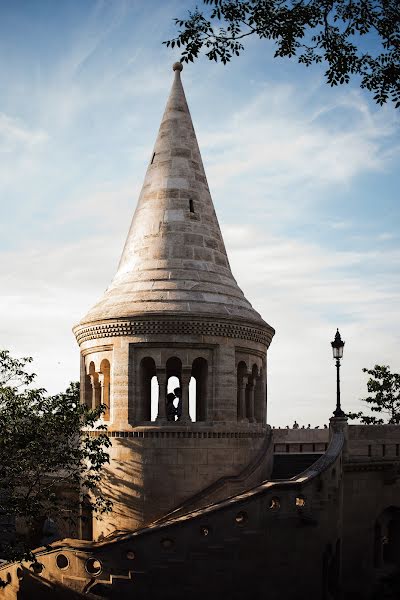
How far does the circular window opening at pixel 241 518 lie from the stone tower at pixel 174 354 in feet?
5.09

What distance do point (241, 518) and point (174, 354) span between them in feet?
12.3

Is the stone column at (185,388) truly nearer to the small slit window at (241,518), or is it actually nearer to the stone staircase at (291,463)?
the small slit window at (241,518)

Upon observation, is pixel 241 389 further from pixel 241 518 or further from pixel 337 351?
pixel 241 518

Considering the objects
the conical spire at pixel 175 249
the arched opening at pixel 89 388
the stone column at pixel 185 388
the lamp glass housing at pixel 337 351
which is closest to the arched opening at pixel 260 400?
the conical spire at pixel 175 249

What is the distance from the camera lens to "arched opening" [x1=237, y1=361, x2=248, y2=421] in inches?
660

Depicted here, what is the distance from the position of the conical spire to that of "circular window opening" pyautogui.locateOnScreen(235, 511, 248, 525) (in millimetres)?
4238

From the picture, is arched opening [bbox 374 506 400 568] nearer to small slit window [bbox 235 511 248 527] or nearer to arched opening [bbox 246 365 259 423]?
arched opening [bbox 246 365 259 423]

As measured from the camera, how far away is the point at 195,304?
1627cm

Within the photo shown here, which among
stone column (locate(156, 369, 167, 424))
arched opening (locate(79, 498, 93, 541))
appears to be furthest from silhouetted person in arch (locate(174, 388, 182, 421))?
arched opening (locate(79, 498, 93, 541))

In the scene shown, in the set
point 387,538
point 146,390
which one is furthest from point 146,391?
point 387,538

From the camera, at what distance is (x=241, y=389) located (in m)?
16.9

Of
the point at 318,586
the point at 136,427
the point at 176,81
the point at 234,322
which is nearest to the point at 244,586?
the point at 318,586

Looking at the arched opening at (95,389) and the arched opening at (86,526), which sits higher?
the arched opening at (95,389)

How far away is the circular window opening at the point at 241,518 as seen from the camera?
45.7ft
